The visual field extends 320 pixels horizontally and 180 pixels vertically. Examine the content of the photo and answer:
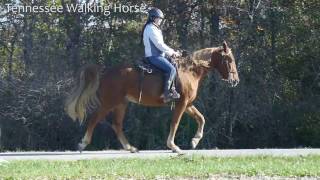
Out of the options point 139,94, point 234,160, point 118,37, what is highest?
point 118,37

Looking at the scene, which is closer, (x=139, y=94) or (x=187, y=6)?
(x=139, y=94)

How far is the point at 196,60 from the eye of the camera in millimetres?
17219

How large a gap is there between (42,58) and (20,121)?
1825mm

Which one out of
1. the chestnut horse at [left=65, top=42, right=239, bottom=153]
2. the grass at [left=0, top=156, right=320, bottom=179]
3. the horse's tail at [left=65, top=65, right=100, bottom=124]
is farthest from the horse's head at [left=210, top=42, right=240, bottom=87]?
the grass at [left=0, top=156, right=320, bottom=179]

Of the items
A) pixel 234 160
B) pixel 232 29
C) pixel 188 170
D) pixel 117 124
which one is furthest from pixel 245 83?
pixel 188 170

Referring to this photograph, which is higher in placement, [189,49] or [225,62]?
[189,49]

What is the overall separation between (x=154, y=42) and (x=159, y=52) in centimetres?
29

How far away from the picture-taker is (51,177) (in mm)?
12250

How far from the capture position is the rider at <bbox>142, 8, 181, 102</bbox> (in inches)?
648

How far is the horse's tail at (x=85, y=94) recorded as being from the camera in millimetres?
16906

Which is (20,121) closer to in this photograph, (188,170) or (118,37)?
(118,37)

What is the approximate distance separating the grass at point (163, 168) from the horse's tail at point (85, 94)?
2.57 metres

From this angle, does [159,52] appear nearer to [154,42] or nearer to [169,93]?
[154,42]

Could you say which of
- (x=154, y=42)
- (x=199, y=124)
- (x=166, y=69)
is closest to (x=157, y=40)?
(x=154, y=42)
